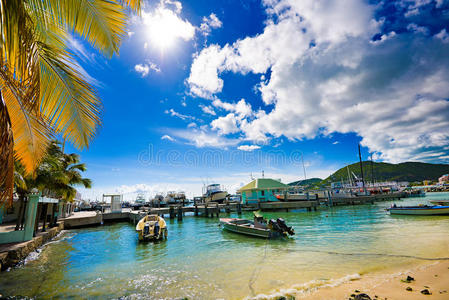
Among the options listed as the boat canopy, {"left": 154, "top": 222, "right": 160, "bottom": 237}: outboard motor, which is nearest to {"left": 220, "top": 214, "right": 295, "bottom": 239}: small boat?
{"left": 154, "top": 222, "right": 160, "bottom": 237}: outboard motor

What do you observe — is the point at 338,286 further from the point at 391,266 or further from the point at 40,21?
the point at 40,21

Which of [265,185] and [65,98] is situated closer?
[65,98]

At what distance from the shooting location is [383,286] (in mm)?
6121

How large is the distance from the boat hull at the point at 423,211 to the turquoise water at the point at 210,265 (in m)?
11.0

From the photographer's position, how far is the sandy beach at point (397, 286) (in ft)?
17.8

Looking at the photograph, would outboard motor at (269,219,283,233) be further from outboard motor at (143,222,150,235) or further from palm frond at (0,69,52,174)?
palm frond at (0,69,52,174)

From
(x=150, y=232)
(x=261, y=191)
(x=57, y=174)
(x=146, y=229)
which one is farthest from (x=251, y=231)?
(x=261, y=191)

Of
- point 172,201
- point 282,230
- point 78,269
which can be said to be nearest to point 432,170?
point 172,201

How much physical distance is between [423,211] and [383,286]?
75.4ft

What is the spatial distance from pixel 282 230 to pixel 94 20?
14838mm

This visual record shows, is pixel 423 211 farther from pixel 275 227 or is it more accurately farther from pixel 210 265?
pixel 210 265

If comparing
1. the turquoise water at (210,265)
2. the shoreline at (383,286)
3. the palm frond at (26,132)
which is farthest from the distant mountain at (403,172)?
the palm frond at (26,132)

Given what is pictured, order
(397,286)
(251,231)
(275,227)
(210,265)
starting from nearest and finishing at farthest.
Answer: (397,286) < (210,265) < (275,227) < (251,231)

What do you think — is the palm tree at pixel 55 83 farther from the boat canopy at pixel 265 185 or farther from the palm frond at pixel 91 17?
the boat canopy at pixel 265 185
